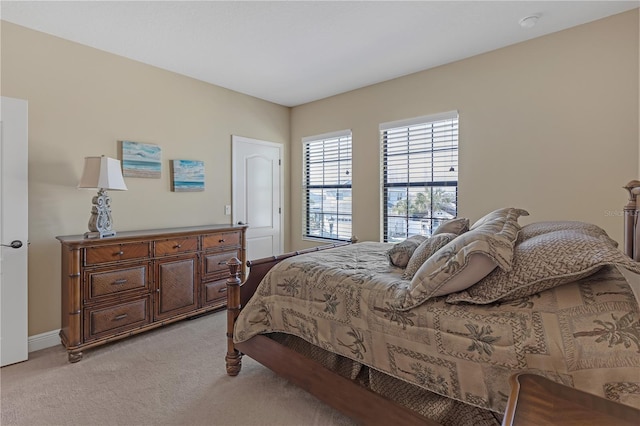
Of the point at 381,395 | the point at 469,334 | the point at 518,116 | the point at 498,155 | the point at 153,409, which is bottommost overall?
the point at 153,409

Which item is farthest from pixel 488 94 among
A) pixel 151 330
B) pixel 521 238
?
pixel 151 330

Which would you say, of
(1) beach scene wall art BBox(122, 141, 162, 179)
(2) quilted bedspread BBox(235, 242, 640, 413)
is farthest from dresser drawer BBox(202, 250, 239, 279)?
(2) quilted bedspread BBox(235, 242, 640, 413)

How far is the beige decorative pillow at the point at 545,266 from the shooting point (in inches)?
43.0

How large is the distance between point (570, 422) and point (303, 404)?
5.24 feet

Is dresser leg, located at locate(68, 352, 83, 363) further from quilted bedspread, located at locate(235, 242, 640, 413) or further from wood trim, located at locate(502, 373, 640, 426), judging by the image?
wood trim, located at locate(502, 373, 640, 426)

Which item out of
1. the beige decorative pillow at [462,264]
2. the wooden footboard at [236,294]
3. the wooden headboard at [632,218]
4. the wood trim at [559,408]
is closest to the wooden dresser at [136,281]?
the wooden footboard at [236,294]

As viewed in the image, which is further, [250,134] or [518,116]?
[250,134]

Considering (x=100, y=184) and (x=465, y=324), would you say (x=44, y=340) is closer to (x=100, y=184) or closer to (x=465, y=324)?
(x=100, y=184)

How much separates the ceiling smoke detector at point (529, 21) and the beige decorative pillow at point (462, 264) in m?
2.09

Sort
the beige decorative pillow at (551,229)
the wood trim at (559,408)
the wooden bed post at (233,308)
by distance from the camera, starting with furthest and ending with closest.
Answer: the wooden bed post at (233,308) < the beige decorative pillow at (551,229) < the wood trim at (559,408)

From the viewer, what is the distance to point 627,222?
1914 millimetres

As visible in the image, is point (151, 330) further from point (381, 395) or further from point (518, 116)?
point (518, 116)

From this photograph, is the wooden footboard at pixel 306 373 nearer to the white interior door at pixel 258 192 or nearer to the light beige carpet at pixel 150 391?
the light beige carpet at pixel 150 391

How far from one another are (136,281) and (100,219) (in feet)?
2.06
